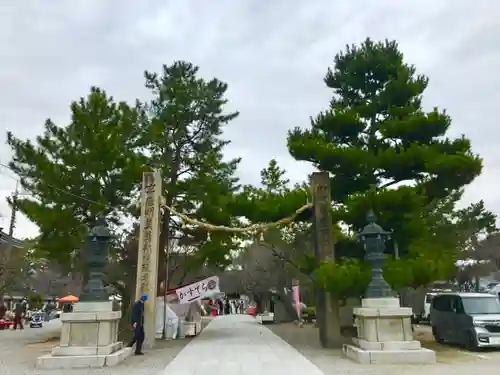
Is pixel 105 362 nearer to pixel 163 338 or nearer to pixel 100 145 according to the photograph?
pixel 163 338

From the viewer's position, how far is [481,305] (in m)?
12.7

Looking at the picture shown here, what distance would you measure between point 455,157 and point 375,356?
5578 mm

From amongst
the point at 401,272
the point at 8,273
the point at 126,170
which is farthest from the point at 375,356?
the point at 8,273

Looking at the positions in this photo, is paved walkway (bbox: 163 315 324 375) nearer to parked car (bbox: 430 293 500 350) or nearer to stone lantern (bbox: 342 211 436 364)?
stone lantern (bbox: 342 211 436 364)

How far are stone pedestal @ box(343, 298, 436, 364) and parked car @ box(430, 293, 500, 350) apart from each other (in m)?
3.01

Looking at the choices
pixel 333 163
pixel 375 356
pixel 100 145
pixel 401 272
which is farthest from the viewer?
pixel 100 145

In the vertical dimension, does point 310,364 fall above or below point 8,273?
below

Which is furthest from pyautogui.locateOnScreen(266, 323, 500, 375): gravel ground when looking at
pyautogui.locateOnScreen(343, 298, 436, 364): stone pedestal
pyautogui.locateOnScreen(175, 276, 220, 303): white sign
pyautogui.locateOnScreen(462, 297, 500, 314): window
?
pyautogui.locateOnScreen(175, 276, 220, 303): white sign

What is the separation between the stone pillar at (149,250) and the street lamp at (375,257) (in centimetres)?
636

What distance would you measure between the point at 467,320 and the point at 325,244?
14.0 feet

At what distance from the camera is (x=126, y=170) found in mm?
16031

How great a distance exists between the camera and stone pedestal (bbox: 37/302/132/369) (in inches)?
366

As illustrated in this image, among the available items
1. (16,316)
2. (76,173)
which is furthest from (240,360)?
(16,316)

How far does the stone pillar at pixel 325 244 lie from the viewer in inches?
493
